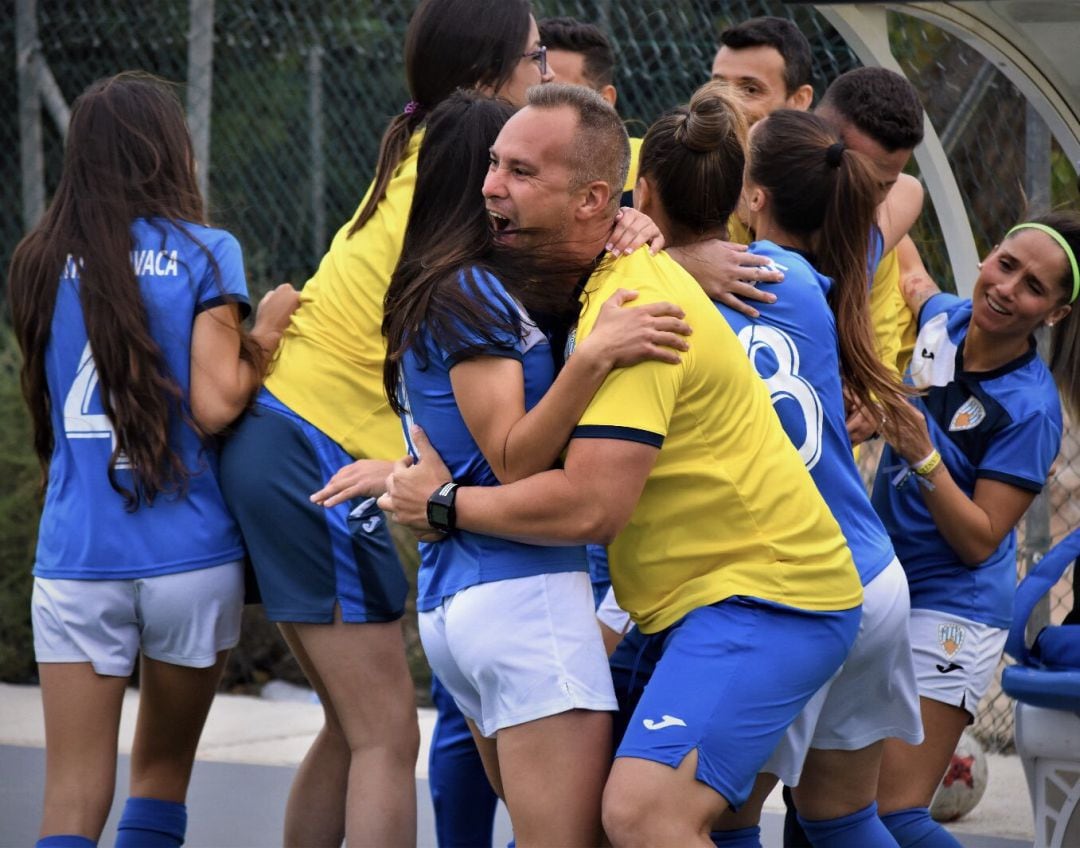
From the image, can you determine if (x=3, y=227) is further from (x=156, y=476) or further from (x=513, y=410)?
(x=513, y=410)

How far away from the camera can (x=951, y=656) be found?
354cm

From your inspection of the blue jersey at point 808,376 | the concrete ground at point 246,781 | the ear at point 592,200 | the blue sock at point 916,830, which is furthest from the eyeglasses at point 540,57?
the concrete ground at point 246,781

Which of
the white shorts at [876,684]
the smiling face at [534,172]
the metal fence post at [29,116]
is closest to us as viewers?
the smiling face at [534,172]

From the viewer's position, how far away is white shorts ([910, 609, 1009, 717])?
11.6 feet

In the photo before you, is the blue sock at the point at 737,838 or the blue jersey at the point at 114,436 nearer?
the blue sock at the point at 737,838

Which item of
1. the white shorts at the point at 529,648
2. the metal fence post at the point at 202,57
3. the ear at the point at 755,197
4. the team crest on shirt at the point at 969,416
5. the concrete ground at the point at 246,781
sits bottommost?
the concrete ground at the point at 246,781

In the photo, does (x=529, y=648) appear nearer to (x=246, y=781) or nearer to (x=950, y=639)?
(x=950, y=639)

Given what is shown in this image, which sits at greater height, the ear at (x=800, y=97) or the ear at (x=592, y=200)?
the ear at (x=592, y=200)

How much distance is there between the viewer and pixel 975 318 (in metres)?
3.66

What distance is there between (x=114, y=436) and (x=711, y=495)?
1.36 m

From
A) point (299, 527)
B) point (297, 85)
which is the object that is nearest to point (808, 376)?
point (299, 527)

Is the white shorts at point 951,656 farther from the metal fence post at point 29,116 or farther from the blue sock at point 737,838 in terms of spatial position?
the metal fence post at point 29,116

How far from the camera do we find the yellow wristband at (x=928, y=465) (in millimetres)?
3354

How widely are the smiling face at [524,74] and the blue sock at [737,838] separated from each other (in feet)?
5.19
